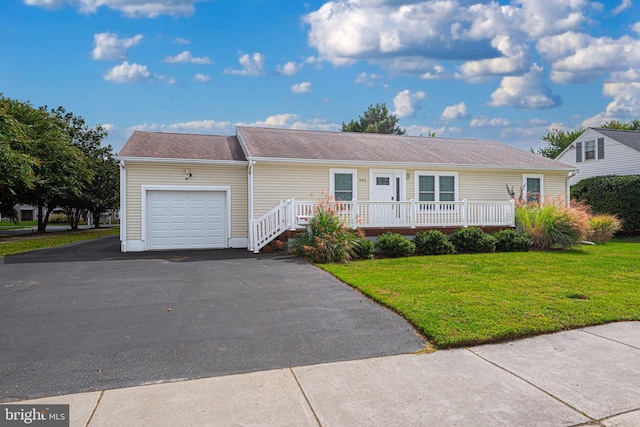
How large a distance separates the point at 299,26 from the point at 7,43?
10.9 metres

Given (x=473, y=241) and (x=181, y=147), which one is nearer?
(x=473, y=241)

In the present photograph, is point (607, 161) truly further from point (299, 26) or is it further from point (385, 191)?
point (299, 26)

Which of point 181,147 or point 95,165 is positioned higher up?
point 95,165

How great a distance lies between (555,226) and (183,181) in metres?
12.3

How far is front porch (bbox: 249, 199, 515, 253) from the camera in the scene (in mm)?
12102

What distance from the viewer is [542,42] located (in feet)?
46.0

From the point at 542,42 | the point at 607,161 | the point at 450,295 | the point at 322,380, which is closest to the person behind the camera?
the point at 322,380

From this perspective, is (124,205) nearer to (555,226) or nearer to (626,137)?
(555,226)

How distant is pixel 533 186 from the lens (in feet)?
54.1

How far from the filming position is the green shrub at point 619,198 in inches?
693


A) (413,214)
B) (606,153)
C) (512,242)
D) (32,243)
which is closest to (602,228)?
(512,242)

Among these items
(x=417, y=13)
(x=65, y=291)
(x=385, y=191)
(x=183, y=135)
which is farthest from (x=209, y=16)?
(x=65, y=291)

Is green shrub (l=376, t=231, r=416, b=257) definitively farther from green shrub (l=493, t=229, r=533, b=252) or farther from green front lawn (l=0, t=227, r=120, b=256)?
green front lawn (l=0, t=227, r=120, b=256)

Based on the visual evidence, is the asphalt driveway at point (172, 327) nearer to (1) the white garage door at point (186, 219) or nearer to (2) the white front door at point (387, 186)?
(1) the white garage door at point (186, 219)
